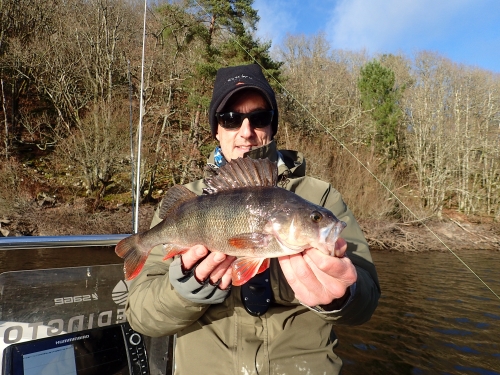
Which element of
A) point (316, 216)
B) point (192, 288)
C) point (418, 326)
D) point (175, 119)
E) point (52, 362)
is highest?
point (175, 119)

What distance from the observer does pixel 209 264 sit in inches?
75.7

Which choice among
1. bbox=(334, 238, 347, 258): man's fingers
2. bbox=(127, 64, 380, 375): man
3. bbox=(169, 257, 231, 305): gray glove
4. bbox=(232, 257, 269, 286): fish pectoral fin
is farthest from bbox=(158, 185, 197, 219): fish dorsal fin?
bbox=(334, 238, 347, 258): man's fingers

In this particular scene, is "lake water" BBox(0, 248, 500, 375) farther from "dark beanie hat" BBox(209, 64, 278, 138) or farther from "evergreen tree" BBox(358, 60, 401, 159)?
"evergreen tree" BBox(358, 60, 401, 159)

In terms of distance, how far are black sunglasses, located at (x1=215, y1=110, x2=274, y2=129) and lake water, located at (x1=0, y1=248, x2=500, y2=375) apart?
1.43m

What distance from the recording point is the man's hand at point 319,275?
1661 millimetres

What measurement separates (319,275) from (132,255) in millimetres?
1270

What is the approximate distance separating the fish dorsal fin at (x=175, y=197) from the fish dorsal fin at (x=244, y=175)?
7.7 inches

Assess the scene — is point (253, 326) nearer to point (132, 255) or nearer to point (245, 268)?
point (245, 268)

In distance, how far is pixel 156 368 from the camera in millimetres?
2918

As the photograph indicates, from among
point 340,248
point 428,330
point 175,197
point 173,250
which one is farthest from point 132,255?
point 428,330

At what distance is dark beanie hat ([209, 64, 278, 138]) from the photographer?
269 centimetres

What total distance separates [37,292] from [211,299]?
4.68 feet

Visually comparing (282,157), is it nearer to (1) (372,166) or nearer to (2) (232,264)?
(2) (232,264)

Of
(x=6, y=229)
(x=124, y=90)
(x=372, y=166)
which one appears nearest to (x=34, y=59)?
(x=124, y=90)
